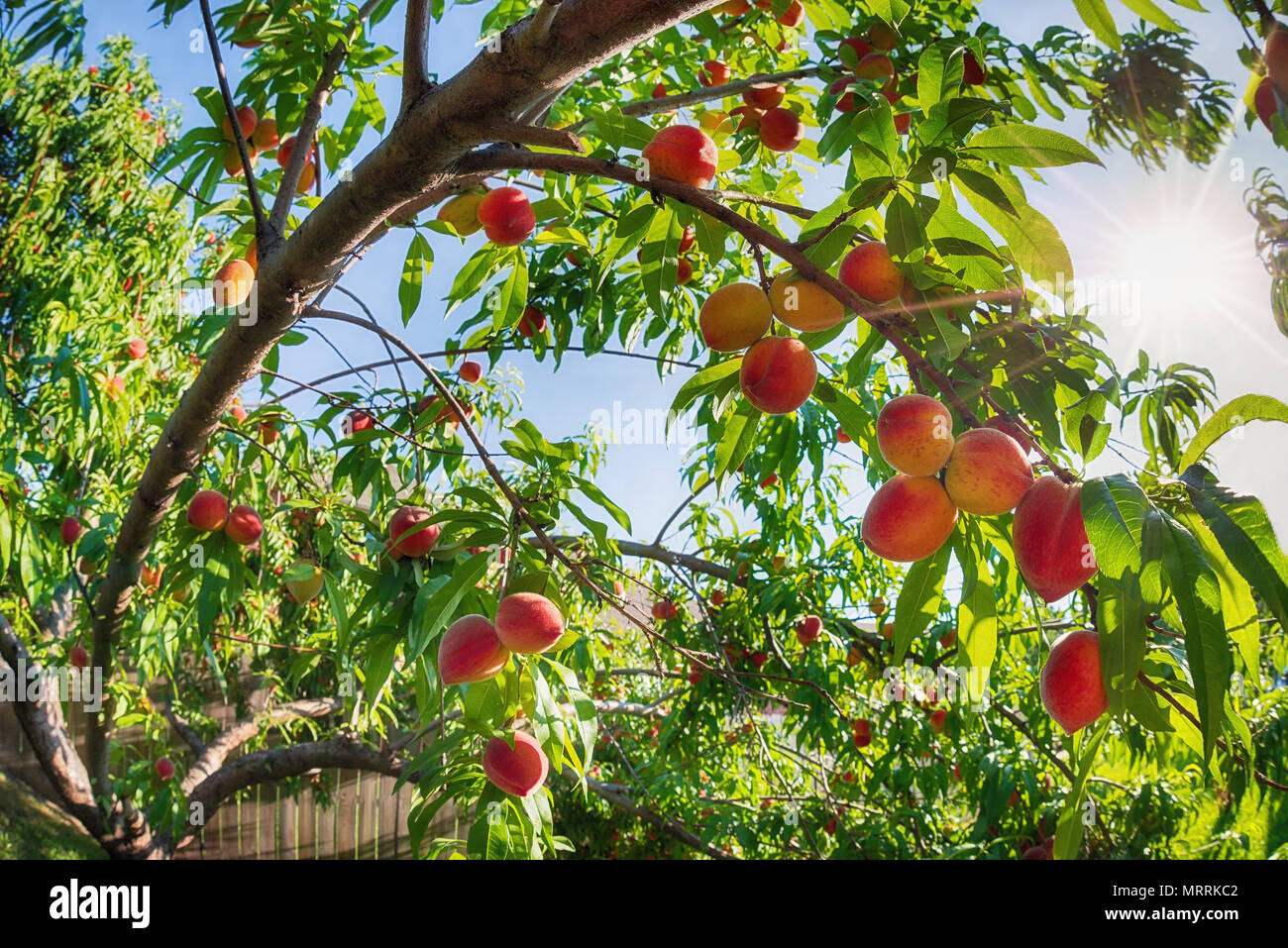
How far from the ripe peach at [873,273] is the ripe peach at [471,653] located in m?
0.55

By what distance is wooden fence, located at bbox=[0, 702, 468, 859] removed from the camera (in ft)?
14.5

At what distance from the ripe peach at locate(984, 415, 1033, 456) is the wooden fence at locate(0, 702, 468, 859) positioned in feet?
14.5

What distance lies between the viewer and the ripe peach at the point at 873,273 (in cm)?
60

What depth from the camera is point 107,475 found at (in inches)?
114

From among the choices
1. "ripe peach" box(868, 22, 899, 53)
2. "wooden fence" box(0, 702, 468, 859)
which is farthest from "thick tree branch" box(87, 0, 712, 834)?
"wooden fence" box(0, 702, 468, 859)

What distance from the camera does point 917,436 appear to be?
55 centimetres

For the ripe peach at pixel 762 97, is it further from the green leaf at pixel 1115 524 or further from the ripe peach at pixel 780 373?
the green leaf at pixel 1115 524

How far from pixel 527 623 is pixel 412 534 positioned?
0.36 meters

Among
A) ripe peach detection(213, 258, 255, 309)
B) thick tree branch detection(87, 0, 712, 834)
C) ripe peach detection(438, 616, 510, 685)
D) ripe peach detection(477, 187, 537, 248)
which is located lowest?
ripe peach detection(438, 616, 510, 685)

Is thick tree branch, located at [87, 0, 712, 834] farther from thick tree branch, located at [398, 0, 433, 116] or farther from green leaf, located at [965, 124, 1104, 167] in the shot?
green leaf, located at [965, 124, 1104, 167]

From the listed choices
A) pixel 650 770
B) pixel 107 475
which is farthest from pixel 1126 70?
pixel 107 475

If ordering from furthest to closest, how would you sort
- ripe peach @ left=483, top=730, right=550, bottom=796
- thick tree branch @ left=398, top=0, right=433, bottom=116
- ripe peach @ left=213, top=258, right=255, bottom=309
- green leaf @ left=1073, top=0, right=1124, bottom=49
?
1. ripe peach @ left=213, top=258, right=255, bottom=309
2. ripe peach @ left=483, top=730, right=550, bottom=796
3. thick tree branch @ left=398, top=0, right=433, bottom=116
4. green leaf @ left=1073, top=0, right=1124, bottom=49

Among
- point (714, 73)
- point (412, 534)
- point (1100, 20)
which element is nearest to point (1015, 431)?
point (1100, 20)
